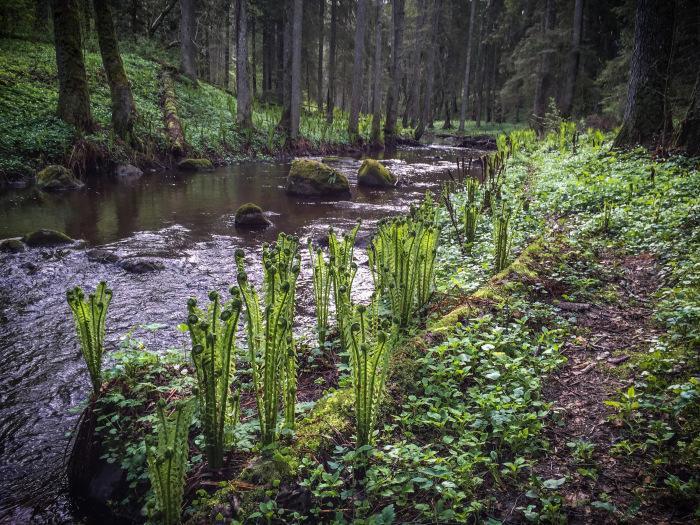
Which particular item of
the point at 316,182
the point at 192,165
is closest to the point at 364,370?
the point at 316,182

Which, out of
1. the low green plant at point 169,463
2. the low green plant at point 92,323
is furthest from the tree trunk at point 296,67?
the low green plant at point 169,463

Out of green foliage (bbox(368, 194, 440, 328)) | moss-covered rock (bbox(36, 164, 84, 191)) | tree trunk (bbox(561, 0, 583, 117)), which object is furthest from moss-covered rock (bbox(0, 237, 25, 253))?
tree trunk (bbox(561, 0, 583, 117))

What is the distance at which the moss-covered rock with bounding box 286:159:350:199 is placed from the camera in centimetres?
1091

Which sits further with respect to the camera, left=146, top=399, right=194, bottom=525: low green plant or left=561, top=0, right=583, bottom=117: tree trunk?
left=561, top=0, right=583, bottom=117: tree trunk

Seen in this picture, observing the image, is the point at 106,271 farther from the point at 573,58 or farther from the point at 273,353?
the point at 573,58

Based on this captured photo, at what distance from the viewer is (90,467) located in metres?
2.36

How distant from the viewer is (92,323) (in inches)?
104

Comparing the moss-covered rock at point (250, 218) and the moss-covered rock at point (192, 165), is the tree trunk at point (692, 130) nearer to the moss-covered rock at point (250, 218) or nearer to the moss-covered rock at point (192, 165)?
the moss-covered rock at point (250, 218)

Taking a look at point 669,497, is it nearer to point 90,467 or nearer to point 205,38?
point 90,467

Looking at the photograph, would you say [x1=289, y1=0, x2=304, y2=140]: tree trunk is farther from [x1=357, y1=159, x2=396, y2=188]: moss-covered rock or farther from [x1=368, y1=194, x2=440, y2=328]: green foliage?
[x1=368, y1=194, x2=440, y2=328]: green foliage

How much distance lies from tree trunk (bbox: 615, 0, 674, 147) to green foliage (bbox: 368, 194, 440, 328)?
750 centimetres

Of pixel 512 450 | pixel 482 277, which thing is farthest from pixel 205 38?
pixel 512 450

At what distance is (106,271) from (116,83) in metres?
9.15

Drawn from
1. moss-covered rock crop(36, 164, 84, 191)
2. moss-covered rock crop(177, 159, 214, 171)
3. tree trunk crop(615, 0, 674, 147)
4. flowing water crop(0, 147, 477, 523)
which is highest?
tree trunk crop(615, 0, 674, 147)
